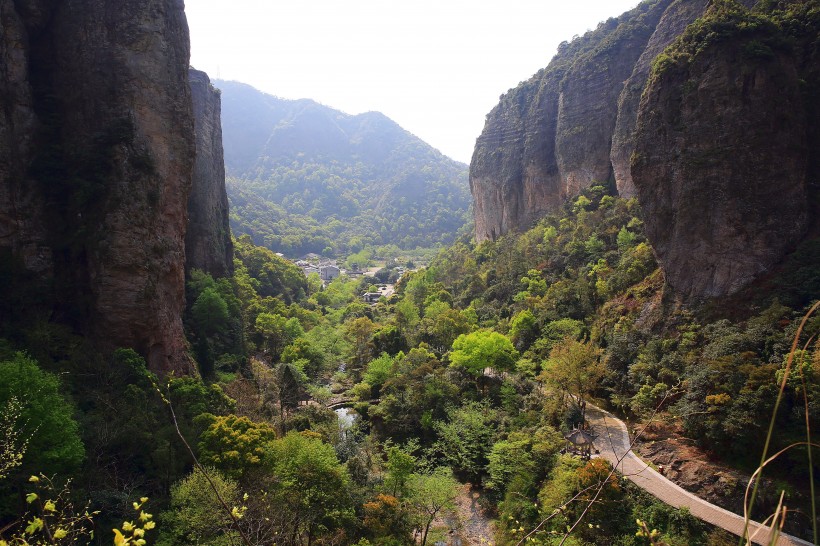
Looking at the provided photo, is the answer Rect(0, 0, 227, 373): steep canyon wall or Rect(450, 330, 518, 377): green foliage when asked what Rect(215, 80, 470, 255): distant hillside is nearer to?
Rect(0, 0, 227, 373): steep canyon wall

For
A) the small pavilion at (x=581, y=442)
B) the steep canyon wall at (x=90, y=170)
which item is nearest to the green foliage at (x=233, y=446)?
the steep canyon wall at (x=90, y=170)

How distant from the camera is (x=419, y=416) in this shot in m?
28.4

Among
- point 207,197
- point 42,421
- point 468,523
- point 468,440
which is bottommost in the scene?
point 468,523

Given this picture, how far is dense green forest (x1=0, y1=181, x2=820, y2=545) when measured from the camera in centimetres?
1461

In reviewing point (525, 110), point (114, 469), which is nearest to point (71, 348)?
point (114, 469)

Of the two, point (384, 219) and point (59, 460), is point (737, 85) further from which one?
point (384, 219)

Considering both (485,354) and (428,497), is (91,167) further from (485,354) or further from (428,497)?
(485,354)

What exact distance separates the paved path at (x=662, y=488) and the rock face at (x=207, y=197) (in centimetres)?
3140

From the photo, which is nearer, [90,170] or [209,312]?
[90,170]

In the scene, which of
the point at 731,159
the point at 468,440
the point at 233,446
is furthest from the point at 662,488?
the point at 233,446

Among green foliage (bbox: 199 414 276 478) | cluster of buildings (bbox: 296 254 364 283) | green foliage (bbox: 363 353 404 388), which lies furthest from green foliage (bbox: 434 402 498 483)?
cluster of buildings (bbox: 296 254 364 283)

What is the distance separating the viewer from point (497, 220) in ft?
217

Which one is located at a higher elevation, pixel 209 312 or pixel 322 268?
pixel 209 312

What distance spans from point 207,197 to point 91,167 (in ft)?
59.9
